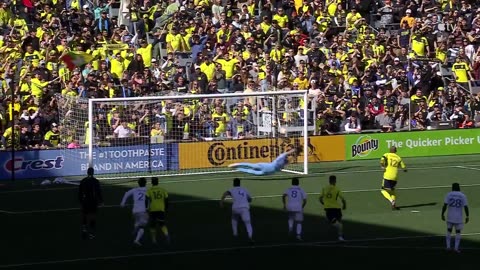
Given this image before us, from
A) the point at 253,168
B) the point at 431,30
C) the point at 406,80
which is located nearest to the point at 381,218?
the point at 253,168

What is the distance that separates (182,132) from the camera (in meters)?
39.6

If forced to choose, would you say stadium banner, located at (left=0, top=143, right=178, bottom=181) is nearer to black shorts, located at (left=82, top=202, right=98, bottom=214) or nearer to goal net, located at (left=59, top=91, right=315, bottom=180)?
goal net, located at (left=59, top=91, right=315, bottom=180)

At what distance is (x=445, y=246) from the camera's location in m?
27.5

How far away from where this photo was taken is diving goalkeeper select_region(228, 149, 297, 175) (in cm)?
3906

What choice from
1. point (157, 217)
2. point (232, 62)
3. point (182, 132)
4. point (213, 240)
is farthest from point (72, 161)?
point (157, 217)

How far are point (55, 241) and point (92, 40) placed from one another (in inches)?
635

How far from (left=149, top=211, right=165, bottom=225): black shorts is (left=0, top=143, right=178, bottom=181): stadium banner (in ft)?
35.5

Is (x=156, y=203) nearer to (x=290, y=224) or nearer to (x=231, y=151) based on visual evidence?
(x=290, y=224)

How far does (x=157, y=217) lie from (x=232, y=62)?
56.1 ft

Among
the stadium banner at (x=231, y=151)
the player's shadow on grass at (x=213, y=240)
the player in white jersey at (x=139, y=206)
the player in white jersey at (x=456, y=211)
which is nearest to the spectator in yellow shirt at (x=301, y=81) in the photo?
the stadium banner at (x=231, y=151)

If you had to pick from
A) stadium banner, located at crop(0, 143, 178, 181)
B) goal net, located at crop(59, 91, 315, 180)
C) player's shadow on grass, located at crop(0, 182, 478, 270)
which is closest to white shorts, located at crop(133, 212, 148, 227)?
player's shadow on grass, located at crop(0, 182, 478, 270)

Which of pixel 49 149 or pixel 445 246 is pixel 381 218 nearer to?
pixel 445 246

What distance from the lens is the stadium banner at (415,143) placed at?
4278cm

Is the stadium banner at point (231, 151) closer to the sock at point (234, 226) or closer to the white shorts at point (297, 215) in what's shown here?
the sock at point (234, 226)
